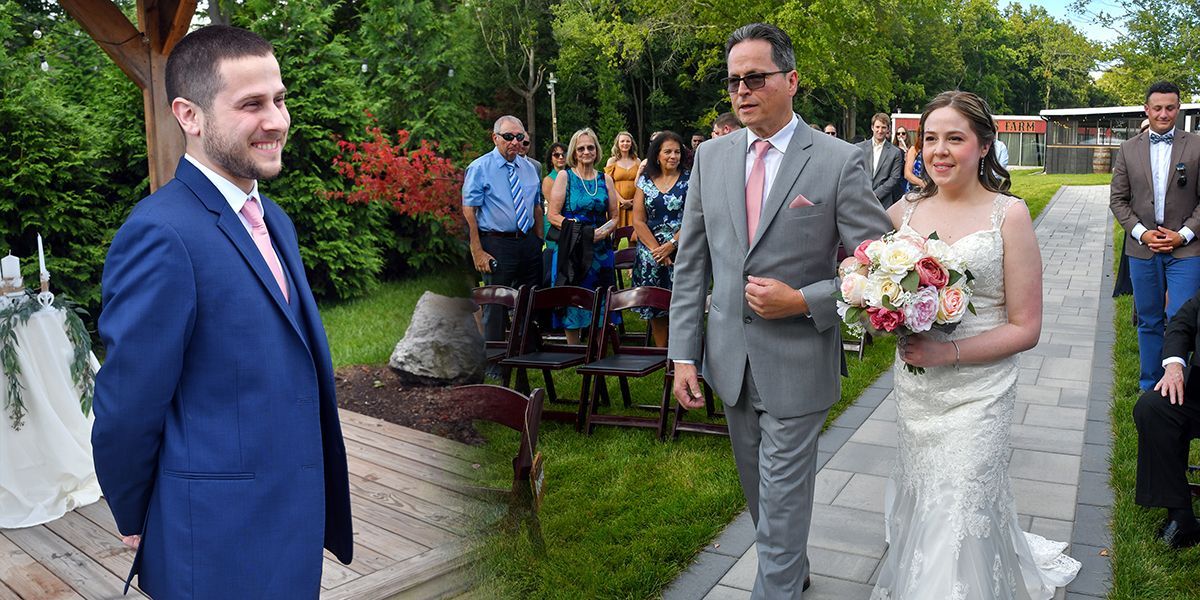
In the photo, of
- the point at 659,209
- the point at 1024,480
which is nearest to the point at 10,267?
the point at 659,209

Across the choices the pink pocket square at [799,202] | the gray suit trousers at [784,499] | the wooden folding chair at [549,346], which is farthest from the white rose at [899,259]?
the wooden folding chair at [549,346]

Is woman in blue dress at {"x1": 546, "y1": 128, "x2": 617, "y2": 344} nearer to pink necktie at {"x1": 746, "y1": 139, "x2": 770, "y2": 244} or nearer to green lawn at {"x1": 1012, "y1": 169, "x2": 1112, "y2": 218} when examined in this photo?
pink necktie at {"x1": 746, "y1": 139, "x2": 770, "y2": 244}

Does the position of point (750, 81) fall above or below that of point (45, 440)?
above

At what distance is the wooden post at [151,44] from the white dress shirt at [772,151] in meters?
2.68

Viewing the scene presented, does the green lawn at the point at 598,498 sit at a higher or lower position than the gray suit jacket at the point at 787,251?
lower

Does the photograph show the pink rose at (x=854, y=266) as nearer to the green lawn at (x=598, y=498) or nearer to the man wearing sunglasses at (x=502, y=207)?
the man wearing sunglasses at (x=502, y=207)

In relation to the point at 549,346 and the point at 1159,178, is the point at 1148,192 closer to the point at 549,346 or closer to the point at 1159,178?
the point at 1159,178

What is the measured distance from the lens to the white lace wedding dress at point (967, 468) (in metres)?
3.00

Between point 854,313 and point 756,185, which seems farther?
point 756,185

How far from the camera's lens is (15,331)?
4.79m

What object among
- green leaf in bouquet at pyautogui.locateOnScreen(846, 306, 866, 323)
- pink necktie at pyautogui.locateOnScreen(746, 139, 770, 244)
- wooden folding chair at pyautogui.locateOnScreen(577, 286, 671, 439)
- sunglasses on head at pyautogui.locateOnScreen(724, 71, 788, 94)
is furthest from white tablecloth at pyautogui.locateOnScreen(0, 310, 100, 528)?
green leaf in bouquet at pyautogui.locateOnScreen(846, 306, 866, 323)

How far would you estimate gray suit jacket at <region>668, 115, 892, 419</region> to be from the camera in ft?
9.40

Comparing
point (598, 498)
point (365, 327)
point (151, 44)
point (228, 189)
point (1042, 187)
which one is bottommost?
point (1042, 187)

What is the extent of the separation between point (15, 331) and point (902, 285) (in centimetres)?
426
